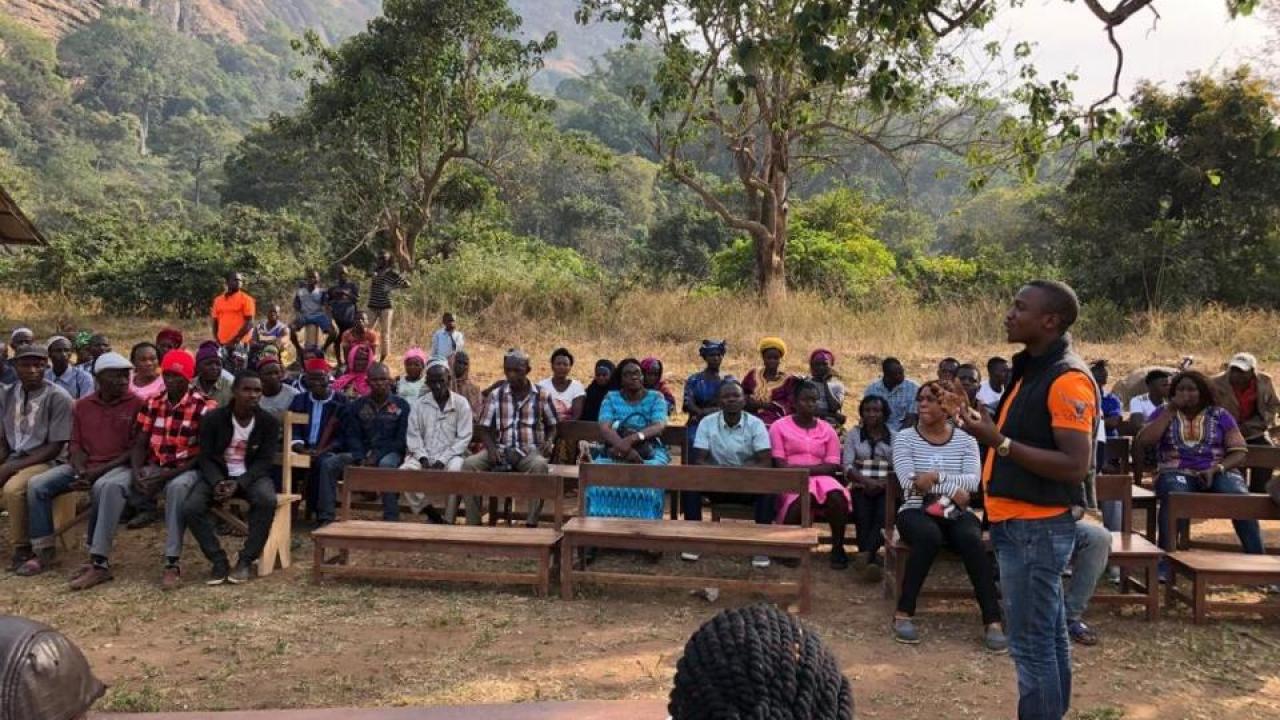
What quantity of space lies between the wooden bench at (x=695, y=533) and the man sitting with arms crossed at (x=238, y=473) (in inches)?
79.6

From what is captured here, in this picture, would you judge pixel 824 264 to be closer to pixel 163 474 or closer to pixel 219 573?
pixel 163 474

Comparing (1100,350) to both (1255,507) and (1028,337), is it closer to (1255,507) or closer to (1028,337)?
(1255,507)

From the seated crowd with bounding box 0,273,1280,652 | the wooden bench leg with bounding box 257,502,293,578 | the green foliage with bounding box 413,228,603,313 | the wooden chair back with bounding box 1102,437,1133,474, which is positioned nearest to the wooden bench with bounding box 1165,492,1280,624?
the seated crowd with bounding box 0,273,1280,652

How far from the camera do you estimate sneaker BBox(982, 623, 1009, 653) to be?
4.98 meters

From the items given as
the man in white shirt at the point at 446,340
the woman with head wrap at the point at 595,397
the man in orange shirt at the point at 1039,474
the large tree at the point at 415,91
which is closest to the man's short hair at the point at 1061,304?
the man in orange shirt at the point at 1039,474

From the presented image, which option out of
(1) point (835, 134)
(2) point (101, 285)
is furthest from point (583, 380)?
(2) point (101, 285)

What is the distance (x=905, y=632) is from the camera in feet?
16.8

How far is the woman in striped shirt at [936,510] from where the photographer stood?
5.15m

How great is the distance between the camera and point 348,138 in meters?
19.2

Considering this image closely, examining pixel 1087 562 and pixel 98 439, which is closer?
pixel 1087 562

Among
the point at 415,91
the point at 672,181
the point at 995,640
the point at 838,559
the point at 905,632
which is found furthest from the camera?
the point at 672,181

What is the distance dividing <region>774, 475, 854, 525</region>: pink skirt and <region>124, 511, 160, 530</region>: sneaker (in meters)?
4.76

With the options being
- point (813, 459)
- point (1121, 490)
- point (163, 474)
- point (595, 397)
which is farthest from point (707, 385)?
point (163, 474)

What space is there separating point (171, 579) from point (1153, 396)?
7.78m
